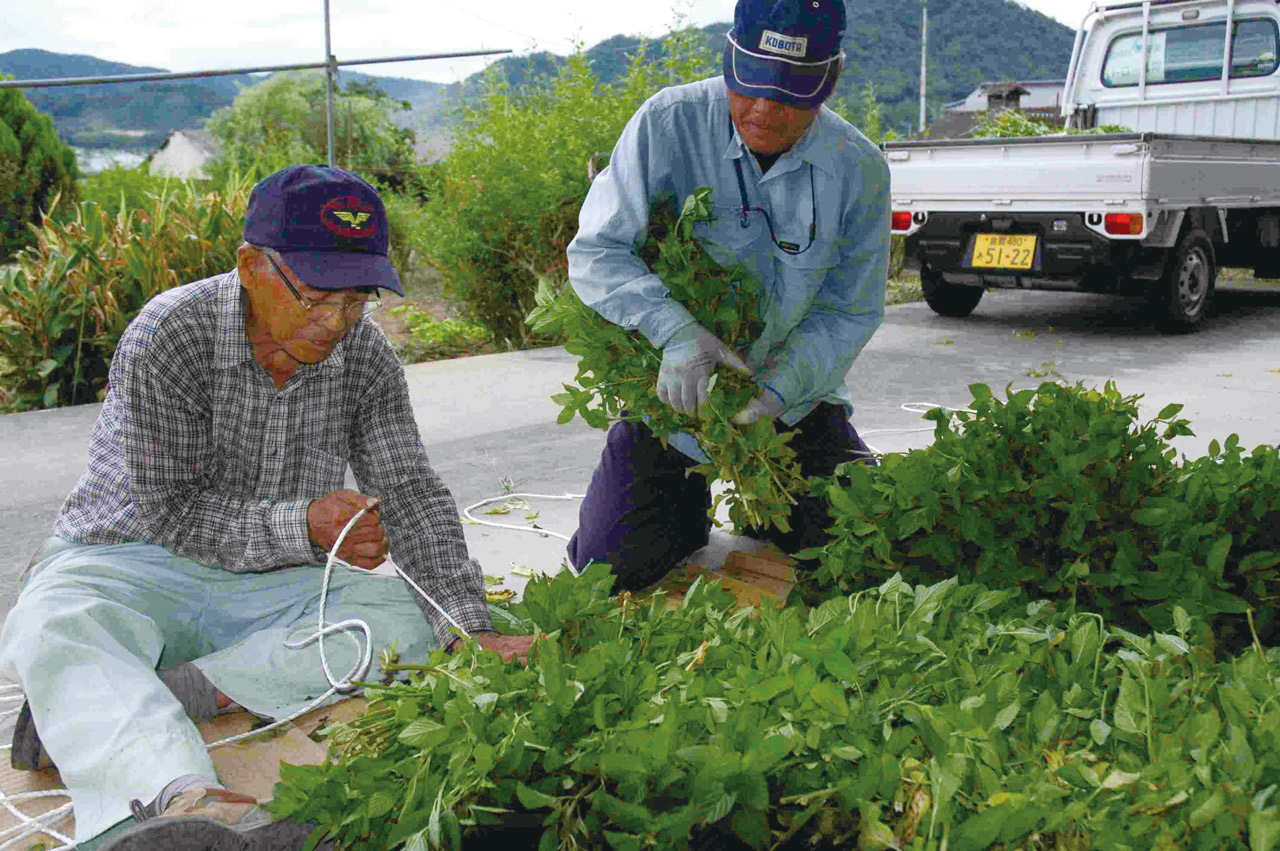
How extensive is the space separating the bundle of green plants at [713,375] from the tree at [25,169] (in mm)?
11466

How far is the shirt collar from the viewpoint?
2.62 m

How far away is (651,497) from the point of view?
351 cm

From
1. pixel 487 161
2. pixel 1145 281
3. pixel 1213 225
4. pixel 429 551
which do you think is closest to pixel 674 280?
pixel 429 551

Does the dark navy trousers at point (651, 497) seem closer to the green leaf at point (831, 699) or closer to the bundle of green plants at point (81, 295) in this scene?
the green leaf at point (831, 699)

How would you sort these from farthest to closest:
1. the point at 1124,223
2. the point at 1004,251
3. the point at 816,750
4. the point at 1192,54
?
1. the point at 1192,54
2. the point at 1004,251
3. the point at 1124,223
4. the point at 816,750

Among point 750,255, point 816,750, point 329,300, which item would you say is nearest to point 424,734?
point 816,750

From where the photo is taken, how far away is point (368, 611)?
2754 millimetres

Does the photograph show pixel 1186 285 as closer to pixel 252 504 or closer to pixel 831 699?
pixel 252 504

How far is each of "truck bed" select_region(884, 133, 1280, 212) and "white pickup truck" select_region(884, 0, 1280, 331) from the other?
0.01 metres

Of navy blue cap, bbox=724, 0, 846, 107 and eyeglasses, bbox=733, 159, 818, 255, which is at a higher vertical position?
navy blue cap, bbox=724, 0, 846, 107

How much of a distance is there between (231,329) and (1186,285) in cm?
806

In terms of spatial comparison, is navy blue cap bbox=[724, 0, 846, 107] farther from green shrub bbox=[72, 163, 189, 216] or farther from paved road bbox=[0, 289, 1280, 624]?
green shrub bbox=[72, 163, 189, 216]

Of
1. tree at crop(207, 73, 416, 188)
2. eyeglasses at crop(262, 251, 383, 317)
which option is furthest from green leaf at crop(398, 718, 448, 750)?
tree at crop(207, 73, 416, 188)

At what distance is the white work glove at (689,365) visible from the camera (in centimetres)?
296
